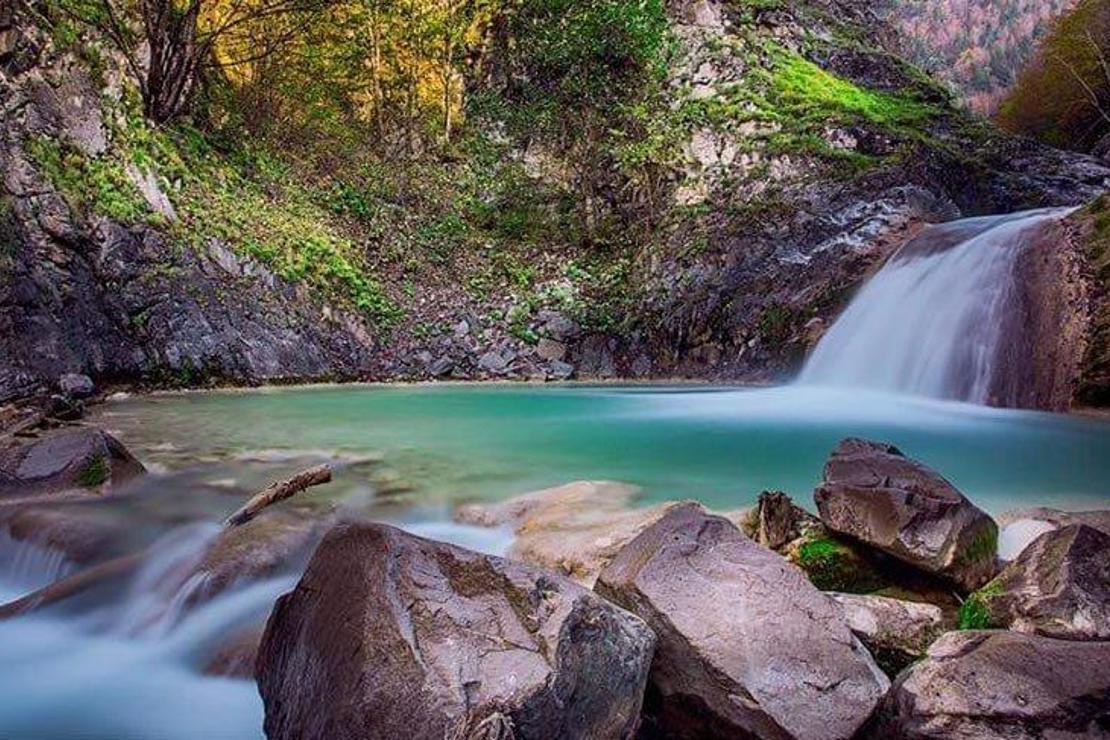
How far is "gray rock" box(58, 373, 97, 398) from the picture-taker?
781 centimetres

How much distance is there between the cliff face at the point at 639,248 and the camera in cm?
871

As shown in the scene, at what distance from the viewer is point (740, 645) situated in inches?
87.3

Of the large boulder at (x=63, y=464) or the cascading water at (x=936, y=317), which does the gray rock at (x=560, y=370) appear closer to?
the cascading water at (x=936, y=317)

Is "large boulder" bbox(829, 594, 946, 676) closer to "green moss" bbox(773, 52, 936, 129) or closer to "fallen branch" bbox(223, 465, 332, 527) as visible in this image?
"fallen branch" bbox(223, 465, 332, 527)

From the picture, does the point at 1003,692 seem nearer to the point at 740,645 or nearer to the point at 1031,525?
the point at 740,645

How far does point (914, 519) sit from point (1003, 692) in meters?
1.05

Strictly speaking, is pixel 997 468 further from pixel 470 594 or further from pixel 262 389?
pixel 262 389

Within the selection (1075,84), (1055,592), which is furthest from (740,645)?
(1075,84)

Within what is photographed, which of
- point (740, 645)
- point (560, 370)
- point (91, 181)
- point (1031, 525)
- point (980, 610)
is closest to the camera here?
point (740, 645)

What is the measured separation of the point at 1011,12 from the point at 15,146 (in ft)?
333

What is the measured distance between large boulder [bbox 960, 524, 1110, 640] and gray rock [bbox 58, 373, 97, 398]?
869 cm

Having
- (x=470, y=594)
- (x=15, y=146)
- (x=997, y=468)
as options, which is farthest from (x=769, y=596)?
(x=15, y=146)

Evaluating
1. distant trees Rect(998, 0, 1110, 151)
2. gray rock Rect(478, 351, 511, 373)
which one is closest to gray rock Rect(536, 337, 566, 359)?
gray rock Rect(478, 351, 511, 373)

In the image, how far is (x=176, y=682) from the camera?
269 cm
